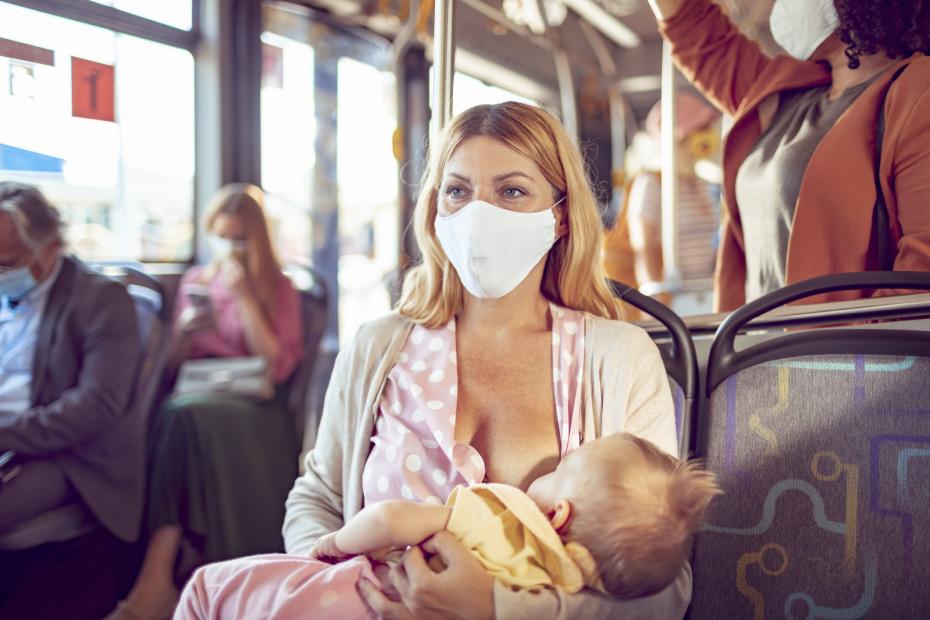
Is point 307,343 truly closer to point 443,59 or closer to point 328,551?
point 443,59

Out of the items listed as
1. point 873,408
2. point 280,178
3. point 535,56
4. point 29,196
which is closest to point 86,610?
point 29,196

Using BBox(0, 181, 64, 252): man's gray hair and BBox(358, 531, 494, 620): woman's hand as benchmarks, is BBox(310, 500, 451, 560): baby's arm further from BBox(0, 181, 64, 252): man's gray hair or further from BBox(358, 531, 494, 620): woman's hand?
BBox(0, 181, 64, 252): man's gray hair

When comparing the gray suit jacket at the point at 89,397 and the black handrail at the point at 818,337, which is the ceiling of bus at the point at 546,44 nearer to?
the gray suit jacket at the point at 89,397

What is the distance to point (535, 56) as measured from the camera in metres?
5.77

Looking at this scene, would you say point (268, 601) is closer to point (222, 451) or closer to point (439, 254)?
point (439, 254)

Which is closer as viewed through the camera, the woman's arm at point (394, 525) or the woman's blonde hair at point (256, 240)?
the woman's arm at point (394, 525)

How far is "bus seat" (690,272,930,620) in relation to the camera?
4.01ft

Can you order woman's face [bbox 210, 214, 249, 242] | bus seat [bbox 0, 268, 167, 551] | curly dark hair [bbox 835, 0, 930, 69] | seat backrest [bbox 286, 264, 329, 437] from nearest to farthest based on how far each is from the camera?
curly dark hair [bbox 835, 0, 930, 69], bus seat [bbox 0, 268, 167, 551], seat backrest [bbox 286, 264, 329, 437], woman's face [bbox 210, 214, 249, 242]

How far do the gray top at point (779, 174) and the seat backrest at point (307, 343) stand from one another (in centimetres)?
220

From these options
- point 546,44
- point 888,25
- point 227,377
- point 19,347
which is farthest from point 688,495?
point 546,44

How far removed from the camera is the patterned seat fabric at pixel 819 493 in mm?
1222

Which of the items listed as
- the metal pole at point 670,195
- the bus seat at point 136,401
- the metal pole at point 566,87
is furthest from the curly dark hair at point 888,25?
the metal pole at point 566,87

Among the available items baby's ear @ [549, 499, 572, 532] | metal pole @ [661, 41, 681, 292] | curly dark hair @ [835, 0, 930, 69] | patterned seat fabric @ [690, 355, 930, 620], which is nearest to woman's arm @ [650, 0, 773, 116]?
curly dark hair @ [835, 0, 930, 69]

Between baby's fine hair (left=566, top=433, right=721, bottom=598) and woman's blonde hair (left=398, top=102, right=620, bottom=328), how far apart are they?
48 centimetres
